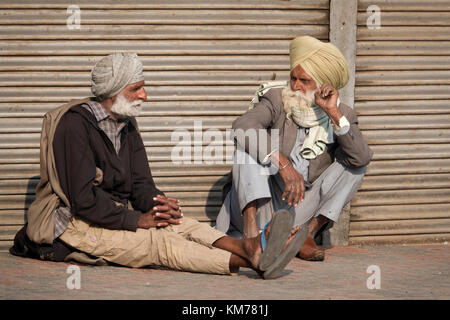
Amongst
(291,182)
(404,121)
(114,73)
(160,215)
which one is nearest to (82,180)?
(160,215)

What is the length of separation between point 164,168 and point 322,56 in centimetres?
171

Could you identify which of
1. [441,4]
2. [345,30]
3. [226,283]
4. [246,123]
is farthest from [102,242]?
[441,4]

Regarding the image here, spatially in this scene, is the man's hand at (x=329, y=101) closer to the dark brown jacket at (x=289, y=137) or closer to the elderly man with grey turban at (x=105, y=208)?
the dark brown jacket at (x=289, y=137)

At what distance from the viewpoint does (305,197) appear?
17.5ft

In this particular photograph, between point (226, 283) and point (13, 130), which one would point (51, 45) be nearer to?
point (13, 130)

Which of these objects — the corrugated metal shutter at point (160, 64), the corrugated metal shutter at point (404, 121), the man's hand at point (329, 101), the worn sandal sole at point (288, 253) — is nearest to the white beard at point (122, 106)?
the corrugated metal shutter at point (160, 64)

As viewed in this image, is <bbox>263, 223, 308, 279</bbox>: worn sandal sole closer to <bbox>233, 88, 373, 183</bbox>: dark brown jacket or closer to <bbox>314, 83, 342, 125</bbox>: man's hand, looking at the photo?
<bbox>233, 88, 373, 183</bbox>: dark brown jacket

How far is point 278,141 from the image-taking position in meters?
5.40

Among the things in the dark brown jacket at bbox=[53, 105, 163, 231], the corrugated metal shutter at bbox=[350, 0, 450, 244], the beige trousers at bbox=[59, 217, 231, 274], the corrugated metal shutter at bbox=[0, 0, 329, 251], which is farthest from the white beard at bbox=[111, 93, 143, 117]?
the corrugated metal shutter at bbox=[350, 0, 450, 244]

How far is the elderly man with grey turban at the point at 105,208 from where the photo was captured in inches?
178

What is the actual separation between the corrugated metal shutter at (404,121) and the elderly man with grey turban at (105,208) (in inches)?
82.9

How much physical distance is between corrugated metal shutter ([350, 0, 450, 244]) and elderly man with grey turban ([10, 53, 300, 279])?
2.10 metres

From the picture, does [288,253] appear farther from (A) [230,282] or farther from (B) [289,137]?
(B) [289,137]

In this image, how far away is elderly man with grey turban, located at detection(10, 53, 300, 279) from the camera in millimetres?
4512
